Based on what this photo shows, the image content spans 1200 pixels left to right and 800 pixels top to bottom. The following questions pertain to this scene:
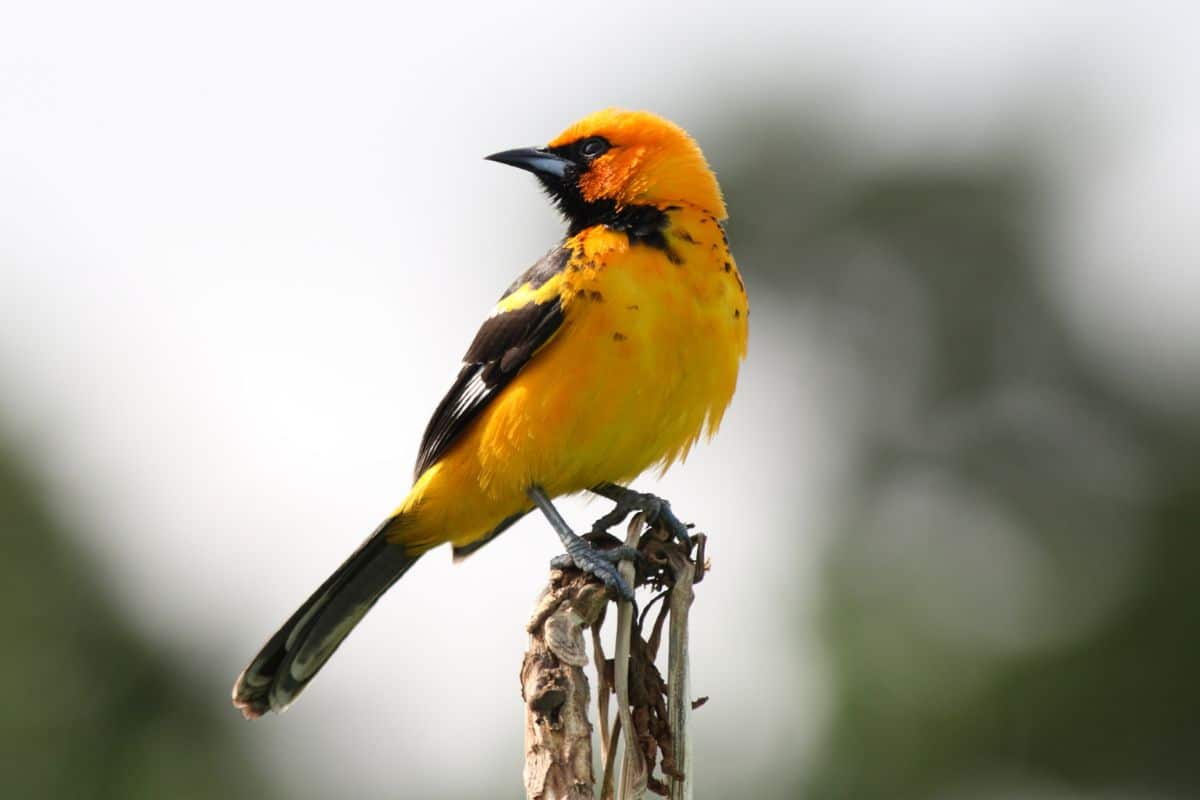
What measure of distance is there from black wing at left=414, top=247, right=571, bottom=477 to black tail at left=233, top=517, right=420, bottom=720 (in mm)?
464

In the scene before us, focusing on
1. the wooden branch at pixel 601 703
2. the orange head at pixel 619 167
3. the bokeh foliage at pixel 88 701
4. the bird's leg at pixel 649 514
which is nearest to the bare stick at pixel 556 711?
the wooden branch at pixel 601 703

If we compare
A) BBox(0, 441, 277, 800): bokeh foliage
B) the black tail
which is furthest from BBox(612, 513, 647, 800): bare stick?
BBox(0, 441, 277, 800): bokeh foliage

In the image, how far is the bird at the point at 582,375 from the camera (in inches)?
278

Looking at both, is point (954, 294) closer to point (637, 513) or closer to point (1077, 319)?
point (1077, 319)

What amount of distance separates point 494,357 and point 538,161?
115 centimetres

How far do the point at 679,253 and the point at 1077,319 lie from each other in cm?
826

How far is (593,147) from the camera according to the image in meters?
8.03

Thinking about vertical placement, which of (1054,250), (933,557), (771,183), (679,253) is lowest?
(933,557)

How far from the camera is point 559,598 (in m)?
5.68

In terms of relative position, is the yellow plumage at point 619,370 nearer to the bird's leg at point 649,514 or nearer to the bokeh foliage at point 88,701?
the bird's leg at point 649,514

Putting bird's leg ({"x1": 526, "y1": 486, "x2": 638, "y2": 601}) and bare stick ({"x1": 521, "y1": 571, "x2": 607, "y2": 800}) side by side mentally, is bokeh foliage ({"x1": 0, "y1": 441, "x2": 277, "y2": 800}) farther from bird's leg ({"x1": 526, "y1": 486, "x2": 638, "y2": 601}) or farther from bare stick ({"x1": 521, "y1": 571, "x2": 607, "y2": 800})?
bare stick ({"x1": 521, "y1": 571, "x2": 607, "y2": 800})

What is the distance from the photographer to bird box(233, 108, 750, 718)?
23.1 ft

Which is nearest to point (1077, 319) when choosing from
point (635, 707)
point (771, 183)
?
point (771, 183)

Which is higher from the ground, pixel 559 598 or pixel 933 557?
pixel 559 598
